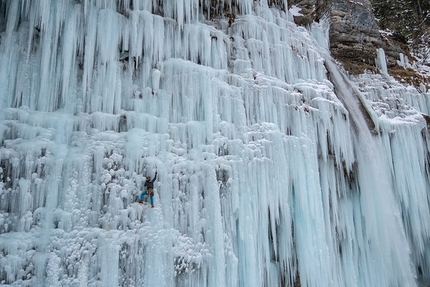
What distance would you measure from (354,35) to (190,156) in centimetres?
916

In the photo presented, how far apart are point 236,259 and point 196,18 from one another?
5.62m

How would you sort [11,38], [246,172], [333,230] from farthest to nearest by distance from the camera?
[333,230] < [246,172] < [11,38]

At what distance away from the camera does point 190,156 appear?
625 cm

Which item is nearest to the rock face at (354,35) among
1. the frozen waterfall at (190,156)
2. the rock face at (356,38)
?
the rock face at (356,38)

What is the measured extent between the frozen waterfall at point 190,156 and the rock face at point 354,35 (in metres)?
2.70

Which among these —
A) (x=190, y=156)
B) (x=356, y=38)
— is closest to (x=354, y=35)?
(x=356, y=38)

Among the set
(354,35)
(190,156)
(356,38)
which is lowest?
(190,156)

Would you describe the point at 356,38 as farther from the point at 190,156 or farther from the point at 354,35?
the point at 190,156

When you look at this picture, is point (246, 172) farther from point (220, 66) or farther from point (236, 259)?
point (220, 66)

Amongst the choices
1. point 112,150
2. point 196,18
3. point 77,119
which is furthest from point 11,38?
point 196,18

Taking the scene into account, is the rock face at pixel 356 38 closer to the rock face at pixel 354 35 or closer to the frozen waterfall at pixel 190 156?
the rock face at pixel 354 35

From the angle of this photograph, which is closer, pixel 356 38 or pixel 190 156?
pixel 190 156

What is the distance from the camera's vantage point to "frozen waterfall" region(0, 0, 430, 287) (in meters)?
5.01

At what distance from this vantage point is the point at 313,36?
10.4 meters
